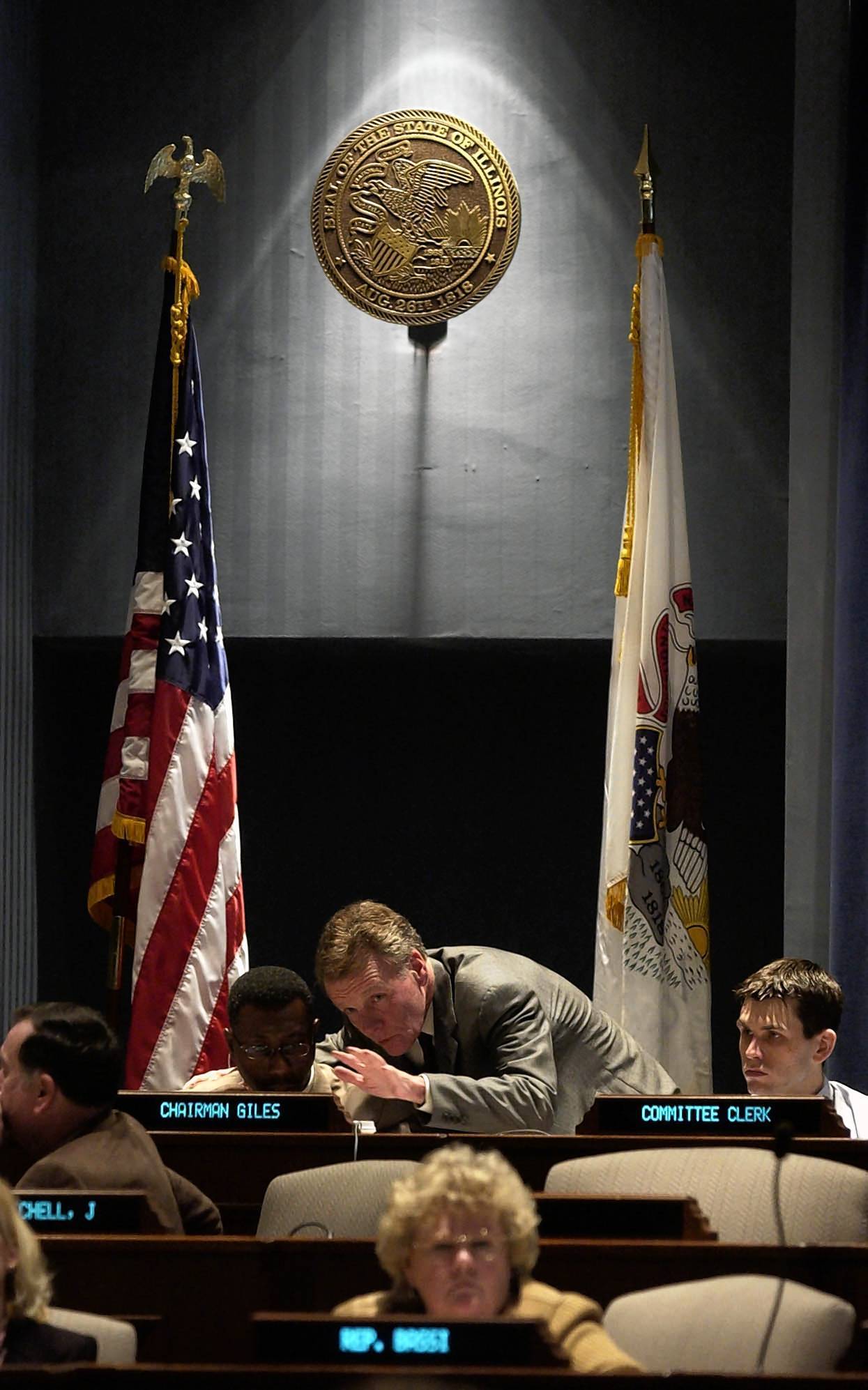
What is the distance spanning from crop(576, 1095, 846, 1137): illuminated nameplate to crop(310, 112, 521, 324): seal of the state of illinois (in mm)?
3200

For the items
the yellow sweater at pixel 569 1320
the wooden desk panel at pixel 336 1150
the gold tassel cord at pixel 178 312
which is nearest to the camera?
the yellow sweater at pixel 569 1320

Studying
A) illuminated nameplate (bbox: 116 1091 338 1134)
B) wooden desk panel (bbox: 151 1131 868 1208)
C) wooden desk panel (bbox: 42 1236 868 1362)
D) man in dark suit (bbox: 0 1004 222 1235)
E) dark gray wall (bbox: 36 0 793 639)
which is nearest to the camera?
wooden desk panel (bbox: 42 1236 868 1362)

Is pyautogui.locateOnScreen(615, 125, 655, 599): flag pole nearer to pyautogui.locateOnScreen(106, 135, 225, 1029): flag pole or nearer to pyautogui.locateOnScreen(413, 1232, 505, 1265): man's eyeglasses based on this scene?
pyautogui.locateOnScreen(106, 135, 225, 1029): flag pole

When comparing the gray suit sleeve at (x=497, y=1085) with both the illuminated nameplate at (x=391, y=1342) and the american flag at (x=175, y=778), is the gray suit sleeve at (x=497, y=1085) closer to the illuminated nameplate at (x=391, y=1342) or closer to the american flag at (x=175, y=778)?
the american flag at (x=175, y=778)

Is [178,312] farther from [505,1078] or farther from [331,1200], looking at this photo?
[331,1200]

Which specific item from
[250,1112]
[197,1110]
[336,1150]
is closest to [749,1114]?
[336,1150]

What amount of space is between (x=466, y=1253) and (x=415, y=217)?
427 cm

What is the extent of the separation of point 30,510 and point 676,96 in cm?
257

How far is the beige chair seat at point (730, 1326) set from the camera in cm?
227

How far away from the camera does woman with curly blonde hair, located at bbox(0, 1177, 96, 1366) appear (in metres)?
2.20

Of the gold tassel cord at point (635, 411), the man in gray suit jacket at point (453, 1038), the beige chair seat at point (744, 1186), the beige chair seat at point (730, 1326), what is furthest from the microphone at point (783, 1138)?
the gold tassel cord at point (635, 411)

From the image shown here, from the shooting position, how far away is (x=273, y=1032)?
12.1ft

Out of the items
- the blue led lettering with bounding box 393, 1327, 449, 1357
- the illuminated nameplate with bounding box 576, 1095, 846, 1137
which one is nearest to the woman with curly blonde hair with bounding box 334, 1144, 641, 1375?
the blue led lettering with bounding box 393, 1327, 449, 1357

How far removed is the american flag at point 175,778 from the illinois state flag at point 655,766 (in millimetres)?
1123
